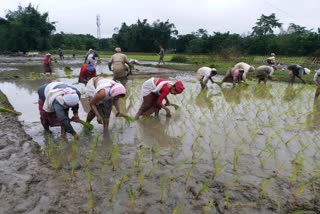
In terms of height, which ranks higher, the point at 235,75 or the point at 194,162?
the point at 235,75

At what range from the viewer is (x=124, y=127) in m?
4.98

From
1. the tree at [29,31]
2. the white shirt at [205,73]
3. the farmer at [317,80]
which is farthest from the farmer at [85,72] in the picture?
the tree at [29,31]

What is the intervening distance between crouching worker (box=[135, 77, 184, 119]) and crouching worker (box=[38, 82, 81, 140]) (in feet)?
4.86

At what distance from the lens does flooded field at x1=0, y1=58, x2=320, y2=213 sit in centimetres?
269

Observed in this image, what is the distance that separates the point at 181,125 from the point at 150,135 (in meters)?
0.69

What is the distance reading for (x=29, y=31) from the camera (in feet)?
116

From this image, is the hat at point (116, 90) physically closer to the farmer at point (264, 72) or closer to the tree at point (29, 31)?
the farmer at point (264, 72)

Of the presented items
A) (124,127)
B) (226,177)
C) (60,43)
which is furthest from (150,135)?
(60,43)

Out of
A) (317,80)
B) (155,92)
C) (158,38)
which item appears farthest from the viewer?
(158,38)

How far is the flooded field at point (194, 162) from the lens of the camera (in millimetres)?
2689

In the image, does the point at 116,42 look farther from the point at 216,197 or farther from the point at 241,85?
the point at 216,197

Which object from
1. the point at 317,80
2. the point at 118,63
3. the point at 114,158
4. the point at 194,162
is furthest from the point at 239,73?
the point at 114,158

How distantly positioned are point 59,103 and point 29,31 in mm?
35293

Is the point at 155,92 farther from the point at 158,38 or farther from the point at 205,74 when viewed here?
the point at 158,38
